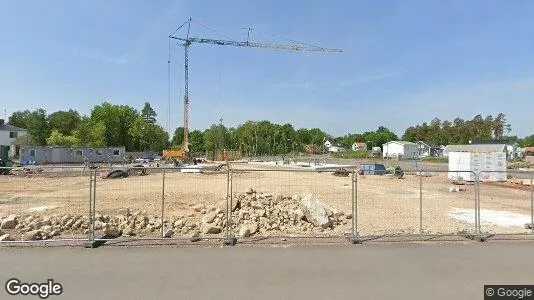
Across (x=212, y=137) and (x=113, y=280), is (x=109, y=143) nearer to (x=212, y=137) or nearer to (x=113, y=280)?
(x=212, y=137)

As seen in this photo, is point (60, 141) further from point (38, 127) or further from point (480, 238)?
point (480, 238)

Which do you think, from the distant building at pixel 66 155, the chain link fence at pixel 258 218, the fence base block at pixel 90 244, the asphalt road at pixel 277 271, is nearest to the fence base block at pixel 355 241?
the chain link fence at pixel 258 218

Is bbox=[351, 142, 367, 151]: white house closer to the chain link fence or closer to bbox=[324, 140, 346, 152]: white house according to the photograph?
bbox=[324, 140, 346, 152]: white house

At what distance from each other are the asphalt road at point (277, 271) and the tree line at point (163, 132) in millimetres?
82016

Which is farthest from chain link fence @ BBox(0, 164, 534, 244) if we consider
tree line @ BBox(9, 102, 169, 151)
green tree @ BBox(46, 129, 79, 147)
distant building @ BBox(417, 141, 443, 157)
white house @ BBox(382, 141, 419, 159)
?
distant building @ BBox(417, 141, 443, 157)

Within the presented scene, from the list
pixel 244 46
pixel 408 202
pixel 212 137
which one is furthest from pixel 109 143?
pixel 408 202

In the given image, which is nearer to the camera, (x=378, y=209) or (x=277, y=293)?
(x=277, y=293)

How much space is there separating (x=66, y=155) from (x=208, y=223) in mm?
64130

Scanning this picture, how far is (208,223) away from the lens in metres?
10.3

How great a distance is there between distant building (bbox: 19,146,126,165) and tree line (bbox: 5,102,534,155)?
14184mm

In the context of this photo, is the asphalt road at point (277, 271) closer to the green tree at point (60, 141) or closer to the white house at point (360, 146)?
the green tree at point (60, 141)

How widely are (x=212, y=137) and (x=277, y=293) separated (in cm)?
11938

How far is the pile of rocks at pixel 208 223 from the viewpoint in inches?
362

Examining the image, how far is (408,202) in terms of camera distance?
18141 mm
